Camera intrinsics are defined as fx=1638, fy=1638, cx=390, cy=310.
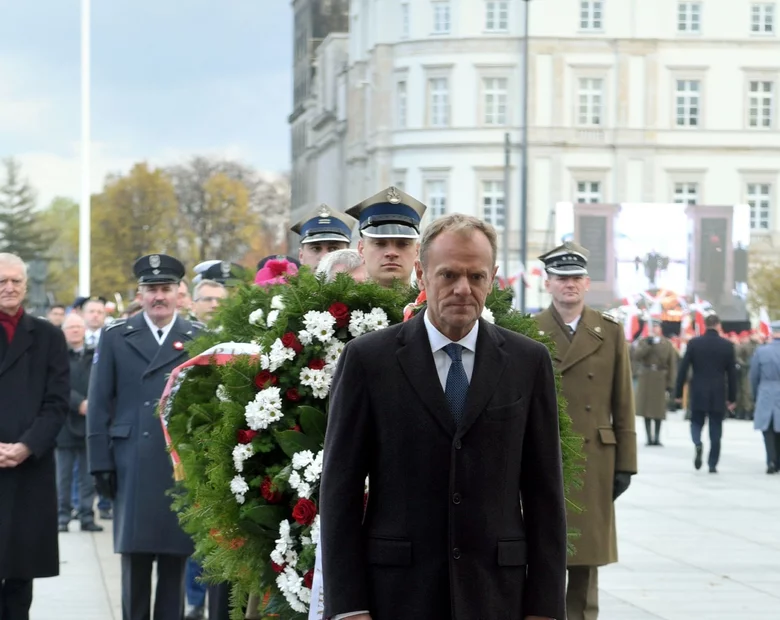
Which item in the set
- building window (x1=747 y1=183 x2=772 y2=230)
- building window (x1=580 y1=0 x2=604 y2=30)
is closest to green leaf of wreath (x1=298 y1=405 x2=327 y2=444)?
building window (x1=747 y1=183 x2=772 y2=230)

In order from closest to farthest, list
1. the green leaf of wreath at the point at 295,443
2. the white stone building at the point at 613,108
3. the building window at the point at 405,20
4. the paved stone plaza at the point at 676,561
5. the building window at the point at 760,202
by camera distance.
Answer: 1. the green leaf of wreath at the point at 295,443
2. the paved stone plaza at the point at 676,561
3. the building window at the point at 760,202
4. the white stone building at the point at 613,108
5. the building window at the point at 405,20

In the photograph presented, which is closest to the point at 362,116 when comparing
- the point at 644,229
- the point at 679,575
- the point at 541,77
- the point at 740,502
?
the point at 541,77

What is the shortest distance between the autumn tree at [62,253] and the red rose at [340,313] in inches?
3227

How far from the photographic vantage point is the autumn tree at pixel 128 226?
237 feet

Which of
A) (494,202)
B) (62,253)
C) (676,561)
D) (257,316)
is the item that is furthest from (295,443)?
(62,253)

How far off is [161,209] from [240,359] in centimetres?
6822

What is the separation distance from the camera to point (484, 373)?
441 cm

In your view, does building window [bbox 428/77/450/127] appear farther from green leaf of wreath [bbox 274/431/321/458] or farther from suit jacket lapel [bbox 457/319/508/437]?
suit jacket lapel [bbox 457/319/508/437]

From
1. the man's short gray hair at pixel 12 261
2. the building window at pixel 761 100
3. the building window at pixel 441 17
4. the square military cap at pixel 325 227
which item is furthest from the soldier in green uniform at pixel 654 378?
the building window at pixel 441 17

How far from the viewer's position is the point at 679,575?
1196 cm

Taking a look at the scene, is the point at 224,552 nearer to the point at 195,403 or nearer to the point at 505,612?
the point at 195,403

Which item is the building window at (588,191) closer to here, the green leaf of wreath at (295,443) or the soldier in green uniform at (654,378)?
the soldier in green uniform at (654,378)

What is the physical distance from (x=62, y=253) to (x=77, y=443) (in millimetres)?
102287

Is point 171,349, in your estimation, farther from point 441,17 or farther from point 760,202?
point 441,17
